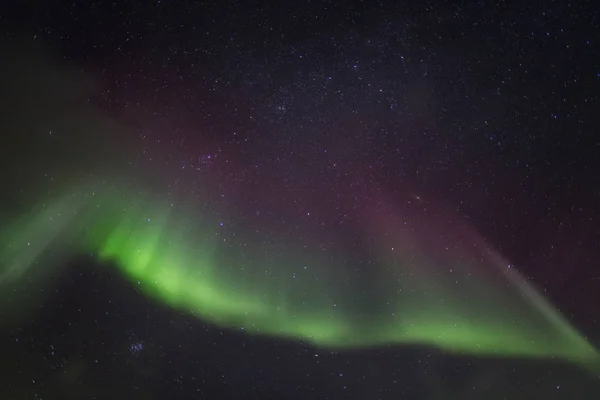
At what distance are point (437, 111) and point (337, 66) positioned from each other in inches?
5.5

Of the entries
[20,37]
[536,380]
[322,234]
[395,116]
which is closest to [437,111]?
[395,116]

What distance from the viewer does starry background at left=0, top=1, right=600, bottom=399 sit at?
0.58 m

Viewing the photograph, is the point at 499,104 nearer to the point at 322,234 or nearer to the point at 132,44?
the point at 322,234

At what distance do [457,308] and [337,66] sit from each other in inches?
13.8

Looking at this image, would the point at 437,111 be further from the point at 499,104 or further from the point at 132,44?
the point at 132,44

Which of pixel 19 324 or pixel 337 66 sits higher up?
pixel 337 66

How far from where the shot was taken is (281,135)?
59 cm

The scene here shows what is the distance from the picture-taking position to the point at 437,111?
600mm

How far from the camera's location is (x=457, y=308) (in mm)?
626

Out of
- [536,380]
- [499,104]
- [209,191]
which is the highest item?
[499,104]

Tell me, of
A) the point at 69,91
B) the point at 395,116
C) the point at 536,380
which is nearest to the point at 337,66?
the point at 395,116

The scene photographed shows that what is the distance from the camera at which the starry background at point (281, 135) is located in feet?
1.91

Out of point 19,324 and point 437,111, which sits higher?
point 437,111

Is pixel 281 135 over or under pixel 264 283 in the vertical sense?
over
